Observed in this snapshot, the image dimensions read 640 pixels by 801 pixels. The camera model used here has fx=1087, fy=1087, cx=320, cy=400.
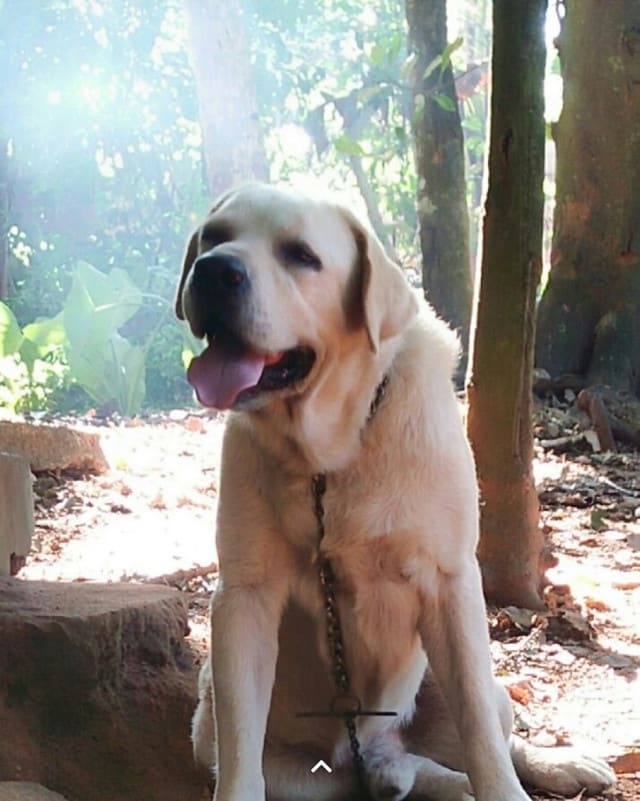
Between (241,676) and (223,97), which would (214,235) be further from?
(223,97)

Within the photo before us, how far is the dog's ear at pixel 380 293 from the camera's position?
2.18 metres

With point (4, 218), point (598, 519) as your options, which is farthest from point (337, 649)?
Result: point (4, 218)

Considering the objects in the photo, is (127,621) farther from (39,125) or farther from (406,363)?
(39,125)

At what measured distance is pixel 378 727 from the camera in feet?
8.16

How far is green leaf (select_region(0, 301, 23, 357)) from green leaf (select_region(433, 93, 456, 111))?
4471mm

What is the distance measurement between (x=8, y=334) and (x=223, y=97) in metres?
2.98

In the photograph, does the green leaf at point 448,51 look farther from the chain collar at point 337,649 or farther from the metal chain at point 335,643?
the metal chain at point 335,643

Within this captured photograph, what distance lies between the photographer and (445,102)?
7820mm

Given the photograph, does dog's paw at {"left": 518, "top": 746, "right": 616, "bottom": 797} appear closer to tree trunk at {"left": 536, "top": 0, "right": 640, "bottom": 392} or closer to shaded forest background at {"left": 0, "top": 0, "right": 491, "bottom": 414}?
tree trunk at {"left": 536, "top": 0, "right": 640, "bottom": 392}

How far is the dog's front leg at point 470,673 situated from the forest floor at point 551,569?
447 millimetres

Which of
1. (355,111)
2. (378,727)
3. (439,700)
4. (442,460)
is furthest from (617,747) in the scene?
(355,111)

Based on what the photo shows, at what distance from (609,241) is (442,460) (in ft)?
18.0

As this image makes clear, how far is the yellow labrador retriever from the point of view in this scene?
2.16 meters

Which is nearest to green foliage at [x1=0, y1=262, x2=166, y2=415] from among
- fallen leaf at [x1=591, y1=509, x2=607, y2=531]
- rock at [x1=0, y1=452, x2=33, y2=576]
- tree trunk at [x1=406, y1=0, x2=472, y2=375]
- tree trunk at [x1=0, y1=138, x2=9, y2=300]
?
tree trunk at [x1=0, y1=138, x2=9, y2=300]
